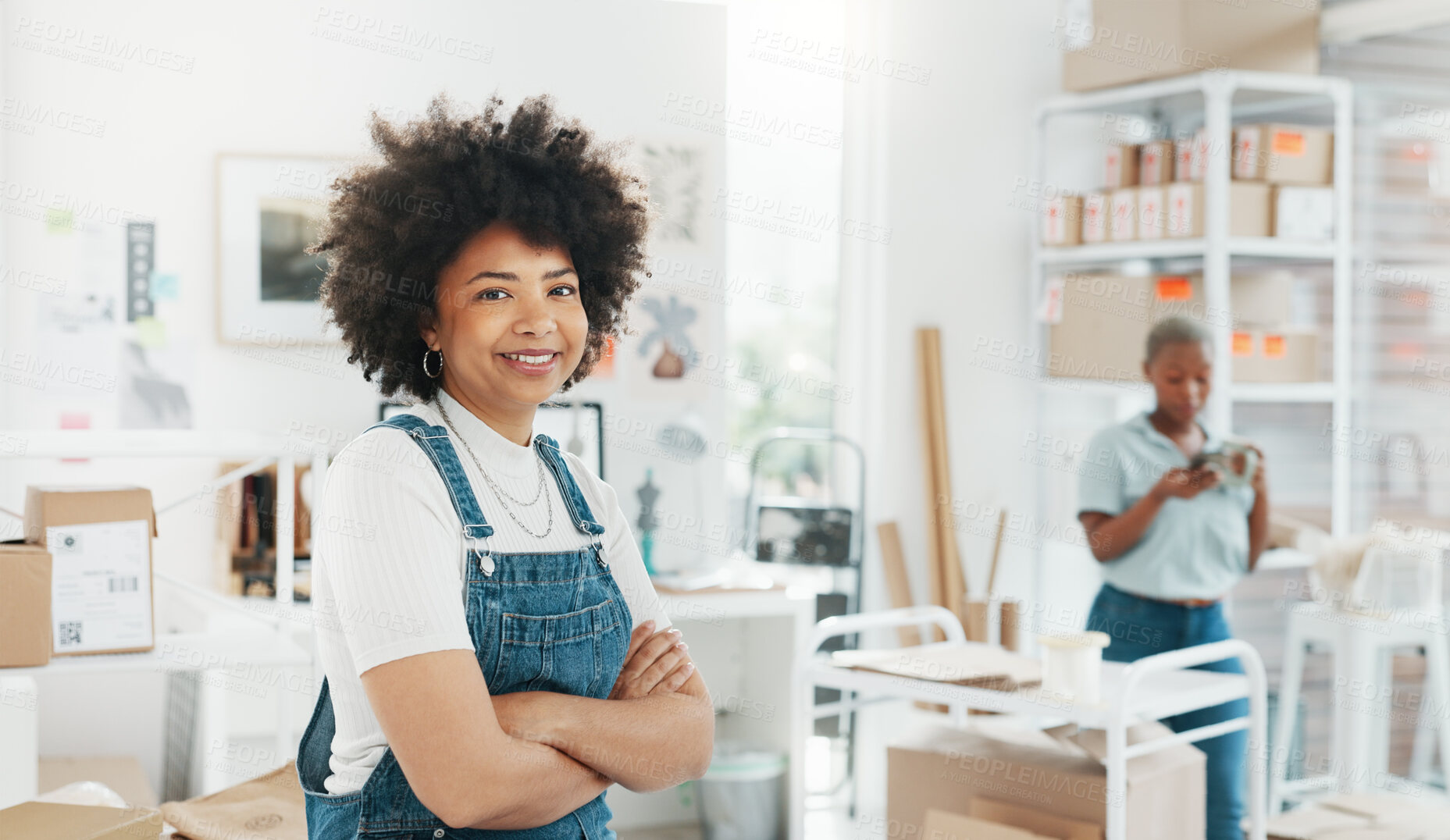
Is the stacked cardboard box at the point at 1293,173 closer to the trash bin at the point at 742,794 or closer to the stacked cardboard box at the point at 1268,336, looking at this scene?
the stacked cardboard box at the point at 1268,336

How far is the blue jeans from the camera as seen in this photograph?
112 inches

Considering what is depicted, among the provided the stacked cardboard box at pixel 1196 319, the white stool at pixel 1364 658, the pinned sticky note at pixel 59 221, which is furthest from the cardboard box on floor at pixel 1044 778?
the pinned sticky note at pixel 59 221

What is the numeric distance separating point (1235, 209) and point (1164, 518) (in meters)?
1.01

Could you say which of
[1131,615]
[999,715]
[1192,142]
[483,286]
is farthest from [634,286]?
[999,715]

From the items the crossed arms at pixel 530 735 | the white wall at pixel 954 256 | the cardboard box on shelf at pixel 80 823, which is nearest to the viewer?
the crossed arms at pixel 530 735

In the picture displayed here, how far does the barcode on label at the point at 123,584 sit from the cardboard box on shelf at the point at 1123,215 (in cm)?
279

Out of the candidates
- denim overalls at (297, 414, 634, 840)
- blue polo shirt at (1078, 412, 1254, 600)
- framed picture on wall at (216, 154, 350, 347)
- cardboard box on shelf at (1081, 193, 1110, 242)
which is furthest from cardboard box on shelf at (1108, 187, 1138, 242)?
denim overalls at (297, 414, 634, 840)

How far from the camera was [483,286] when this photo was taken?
1337 mm

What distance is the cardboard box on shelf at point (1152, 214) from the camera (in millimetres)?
3609

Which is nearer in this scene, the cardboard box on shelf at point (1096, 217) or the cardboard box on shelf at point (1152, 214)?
the cardboard box on shelf at point (1152, 214)

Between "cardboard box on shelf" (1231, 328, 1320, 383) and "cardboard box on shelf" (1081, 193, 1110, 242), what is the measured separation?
503mm

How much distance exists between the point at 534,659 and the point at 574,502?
0.62ft

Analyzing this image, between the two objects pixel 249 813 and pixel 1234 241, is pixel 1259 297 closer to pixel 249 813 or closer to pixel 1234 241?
pixel 1234 241

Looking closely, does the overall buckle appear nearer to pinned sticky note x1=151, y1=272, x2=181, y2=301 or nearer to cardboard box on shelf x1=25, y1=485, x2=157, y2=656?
cardboard box on shelf x1=25, y1=485, x2=157, y2=656
